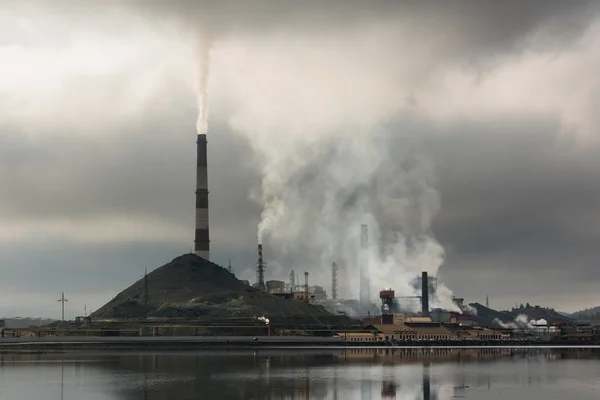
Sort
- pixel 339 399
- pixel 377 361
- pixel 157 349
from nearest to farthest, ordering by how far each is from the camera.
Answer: pixel 339 399 → pixel 377 361 → pixel 157 349

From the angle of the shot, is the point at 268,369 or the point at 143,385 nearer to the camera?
the point at 143,385

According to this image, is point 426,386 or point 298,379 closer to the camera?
point 426,386

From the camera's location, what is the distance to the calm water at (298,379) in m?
86.6

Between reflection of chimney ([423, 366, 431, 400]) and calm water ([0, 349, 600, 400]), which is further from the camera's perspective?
calm water ([0, 349, 600, 400])

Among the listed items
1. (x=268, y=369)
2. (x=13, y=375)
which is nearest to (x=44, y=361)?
(x=13, y=375)

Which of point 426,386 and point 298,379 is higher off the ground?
point 298,379

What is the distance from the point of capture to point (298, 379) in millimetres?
101375

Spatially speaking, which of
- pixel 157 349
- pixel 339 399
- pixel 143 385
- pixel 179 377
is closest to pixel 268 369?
pixel 179 377

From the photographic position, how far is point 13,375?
A: 11181cm

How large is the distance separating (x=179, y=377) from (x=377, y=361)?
146 ft

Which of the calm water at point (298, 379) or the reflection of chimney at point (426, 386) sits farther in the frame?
the calm water at point (298, 379)

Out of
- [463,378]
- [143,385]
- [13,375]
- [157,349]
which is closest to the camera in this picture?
[143,385]

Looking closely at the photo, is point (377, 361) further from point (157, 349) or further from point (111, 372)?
point (157, 349)

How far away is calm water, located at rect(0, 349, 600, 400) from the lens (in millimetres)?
86606
